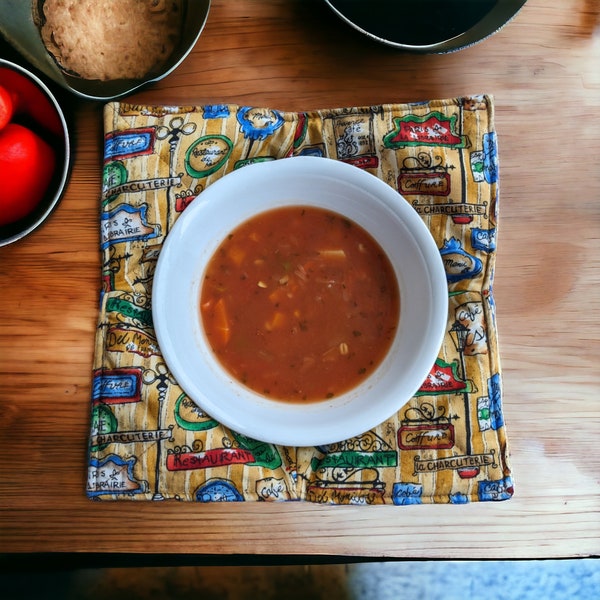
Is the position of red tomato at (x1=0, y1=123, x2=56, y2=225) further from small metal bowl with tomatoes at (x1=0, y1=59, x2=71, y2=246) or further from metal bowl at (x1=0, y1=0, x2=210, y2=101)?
metal bowl at (x1=0, y1=0, x2=210, y2=101)

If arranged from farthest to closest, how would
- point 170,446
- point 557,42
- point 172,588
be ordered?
point 172,588 < point 557,42 < point 170,446

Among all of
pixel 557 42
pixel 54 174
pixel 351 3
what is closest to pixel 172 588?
pixel 54 174

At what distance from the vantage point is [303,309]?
3.94 ft

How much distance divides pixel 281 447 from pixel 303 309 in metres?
0.29

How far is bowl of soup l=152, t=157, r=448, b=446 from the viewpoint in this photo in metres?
1.15

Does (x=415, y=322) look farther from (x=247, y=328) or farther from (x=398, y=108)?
(x=398, y=108)

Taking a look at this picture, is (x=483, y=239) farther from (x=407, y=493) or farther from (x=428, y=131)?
(x=407, y=493)

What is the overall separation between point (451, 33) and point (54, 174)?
0.91 meters

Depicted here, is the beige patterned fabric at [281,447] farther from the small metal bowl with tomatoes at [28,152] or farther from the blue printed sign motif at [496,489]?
the small metal bowl with tomatoes at [28,152]

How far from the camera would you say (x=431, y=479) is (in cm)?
118

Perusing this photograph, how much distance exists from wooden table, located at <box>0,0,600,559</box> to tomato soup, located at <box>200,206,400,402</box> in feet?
0.86

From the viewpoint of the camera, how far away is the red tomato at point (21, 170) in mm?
1132

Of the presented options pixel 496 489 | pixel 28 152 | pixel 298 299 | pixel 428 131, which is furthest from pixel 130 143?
pixel 496 489

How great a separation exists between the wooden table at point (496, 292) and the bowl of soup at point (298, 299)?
21 cm
